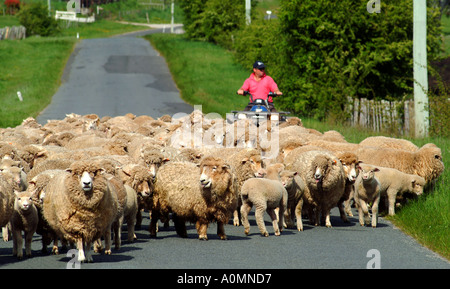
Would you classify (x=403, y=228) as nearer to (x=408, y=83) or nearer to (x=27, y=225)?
(x=27, y=225)

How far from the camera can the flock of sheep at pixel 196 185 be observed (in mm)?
9453

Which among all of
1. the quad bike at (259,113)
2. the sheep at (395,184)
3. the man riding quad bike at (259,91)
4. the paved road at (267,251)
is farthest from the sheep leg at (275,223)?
the man riding quad bike at (259,91)

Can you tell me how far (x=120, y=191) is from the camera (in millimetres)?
10523

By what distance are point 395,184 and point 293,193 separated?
2041 millimetres

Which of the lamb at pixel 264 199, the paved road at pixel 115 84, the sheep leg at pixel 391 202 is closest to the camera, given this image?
the lamb at pixel 264 199

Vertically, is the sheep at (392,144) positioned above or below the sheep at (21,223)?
above

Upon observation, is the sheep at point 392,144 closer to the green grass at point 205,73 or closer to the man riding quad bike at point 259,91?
the man riding quad bike at point 259,91

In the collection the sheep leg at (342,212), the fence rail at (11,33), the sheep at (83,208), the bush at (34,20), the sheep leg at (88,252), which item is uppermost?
the bush at (34,20)

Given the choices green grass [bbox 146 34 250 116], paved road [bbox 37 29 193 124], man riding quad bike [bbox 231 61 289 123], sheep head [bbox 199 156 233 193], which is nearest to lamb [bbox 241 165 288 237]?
sheep head [bbox 199 156 233 193]

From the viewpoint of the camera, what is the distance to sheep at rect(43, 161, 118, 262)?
9289 millimetres

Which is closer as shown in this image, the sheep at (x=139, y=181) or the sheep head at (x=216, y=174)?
the sheep head at (x=216, y=174)

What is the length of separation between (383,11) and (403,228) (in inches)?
679

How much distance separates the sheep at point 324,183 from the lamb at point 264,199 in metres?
0.88

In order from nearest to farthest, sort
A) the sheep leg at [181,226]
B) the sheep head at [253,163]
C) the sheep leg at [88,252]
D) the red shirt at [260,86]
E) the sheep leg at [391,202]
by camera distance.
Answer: the sheep leg at [88,252] < the sheep leg at [181,226] < the sheep head at [253,163] < the sheep leg at [391,202] < the red shirt at [260,86]
